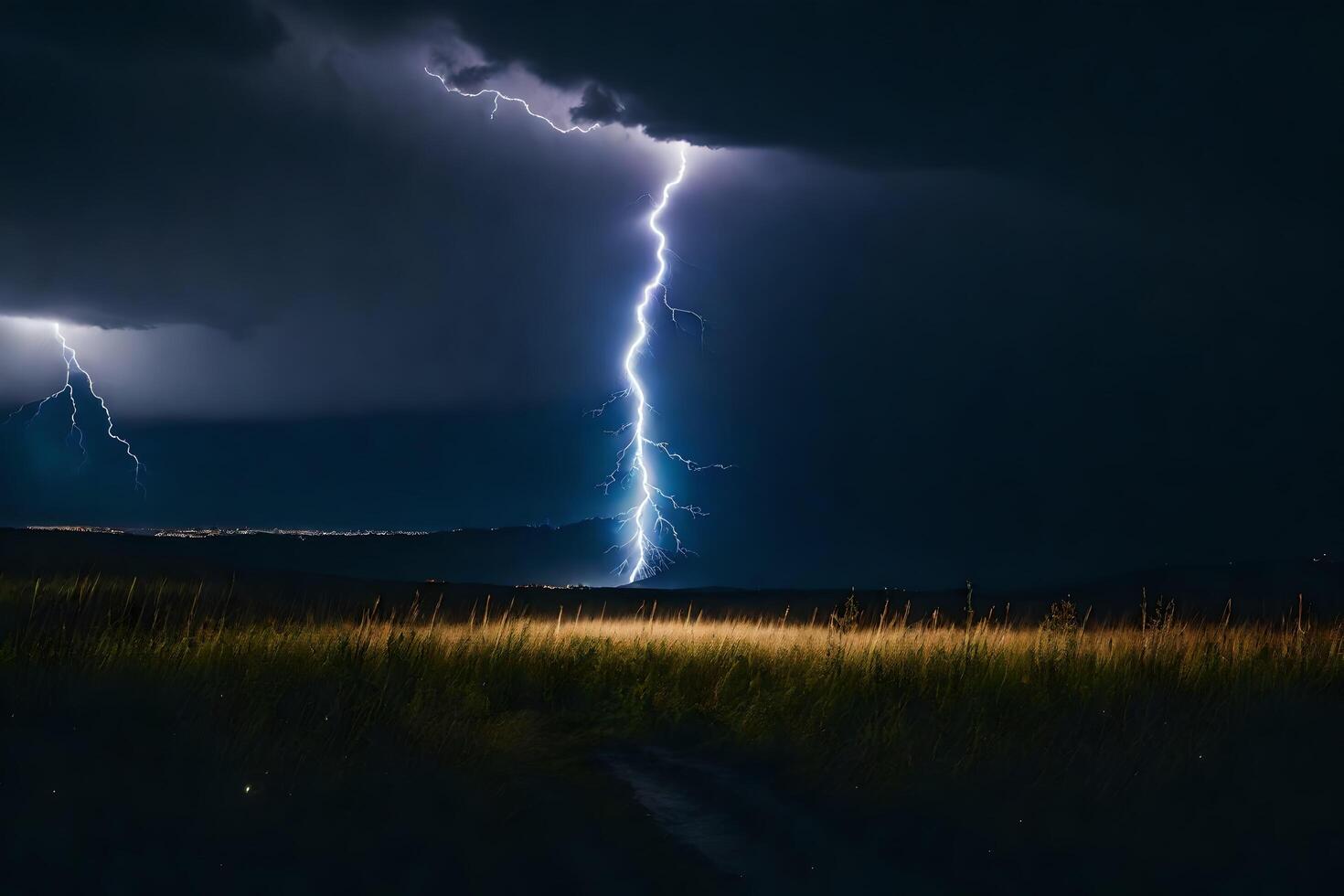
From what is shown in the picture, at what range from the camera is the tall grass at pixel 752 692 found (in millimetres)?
5105

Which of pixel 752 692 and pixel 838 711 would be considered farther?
pixel 752 692

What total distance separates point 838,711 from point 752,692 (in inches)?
41.0

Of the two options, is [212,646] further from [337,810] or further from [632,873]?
[632,873]

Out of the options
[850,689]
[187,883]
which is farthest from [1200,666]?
[187,883]

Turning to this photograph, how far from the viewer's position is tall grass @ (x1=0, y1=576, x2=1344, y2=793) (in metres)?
5.11

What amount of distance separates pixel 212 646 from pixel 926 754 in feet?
16.8

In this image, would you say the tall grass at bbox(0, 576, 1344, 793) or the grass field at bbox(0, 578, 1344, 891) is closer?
the grass field at bbox(0, 578, 1344, 891)

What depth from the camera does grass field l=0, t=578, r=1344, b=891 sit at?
4586 mm

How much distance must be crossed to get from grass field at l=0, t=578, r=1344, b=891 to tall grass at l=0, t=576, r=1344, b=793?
0.02 meters

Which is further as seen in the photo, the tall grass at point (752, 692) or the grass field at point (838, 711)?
the tall grass at point (752, 692)

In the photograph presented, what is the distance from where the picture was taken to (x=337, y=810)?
14.0 feet

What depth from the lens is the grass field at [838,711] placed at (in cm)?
459

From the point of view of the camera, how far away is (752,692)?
23.5 ft

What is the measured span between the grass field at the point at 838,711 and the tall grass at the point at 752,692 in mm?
20
